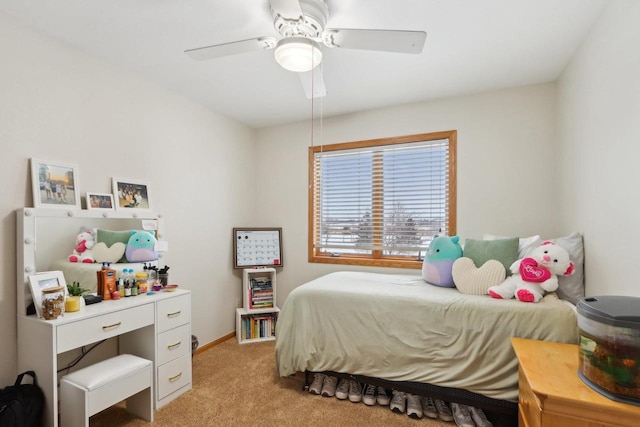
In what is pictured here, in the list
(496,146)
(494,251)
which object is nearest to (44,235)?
(494,251)

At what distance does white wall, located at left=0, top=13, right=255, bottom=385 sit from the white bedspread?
1.23 meters

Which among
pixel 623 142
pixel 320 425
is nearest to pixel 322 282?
pixel 320 425

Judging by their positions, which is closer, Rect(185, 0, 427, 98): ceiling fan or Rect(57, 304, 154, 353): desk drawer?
Rect(185, 0, 427, 98): ceiling fan

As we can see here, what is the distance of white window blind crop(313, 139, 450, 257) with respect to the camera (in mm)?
3068

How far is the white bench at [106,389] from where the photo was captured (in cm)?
165

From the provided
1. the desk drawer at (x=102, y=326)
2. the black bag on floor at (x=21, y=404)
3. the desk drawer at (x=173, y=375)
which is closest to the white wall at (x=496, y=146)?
the desk drawer at (x=173, y=375)

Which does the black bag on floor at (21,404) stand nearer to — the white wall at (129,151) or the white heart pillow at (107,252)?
the white wall at (129,151)

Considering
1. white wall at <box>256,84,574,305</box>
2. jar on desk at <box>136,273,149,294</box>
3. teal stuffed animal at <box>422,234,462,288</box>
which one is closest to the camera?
jar on desk at <box>136,273,149,294</box>

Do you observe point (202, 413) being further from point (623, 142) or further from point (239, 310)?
point (623, 142)

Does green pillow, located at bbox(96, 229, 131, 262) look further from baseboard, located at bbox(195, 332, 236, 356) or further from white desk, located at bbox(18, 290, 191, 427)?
baseboard, located at bbox(195, 332, 236, 356)

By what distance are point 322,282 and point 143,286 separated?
1.34 metres

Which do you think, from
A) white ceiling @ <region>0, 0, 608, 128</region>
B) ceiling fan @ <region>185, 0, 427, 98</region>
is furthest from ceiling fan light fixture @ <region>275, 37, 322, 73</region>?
white ceiling @ <region>0, 0, 608, 128</region>

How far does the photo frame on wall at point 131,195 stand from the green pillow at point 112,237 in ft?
0.60

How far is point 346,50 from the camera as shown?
213 centimetres
